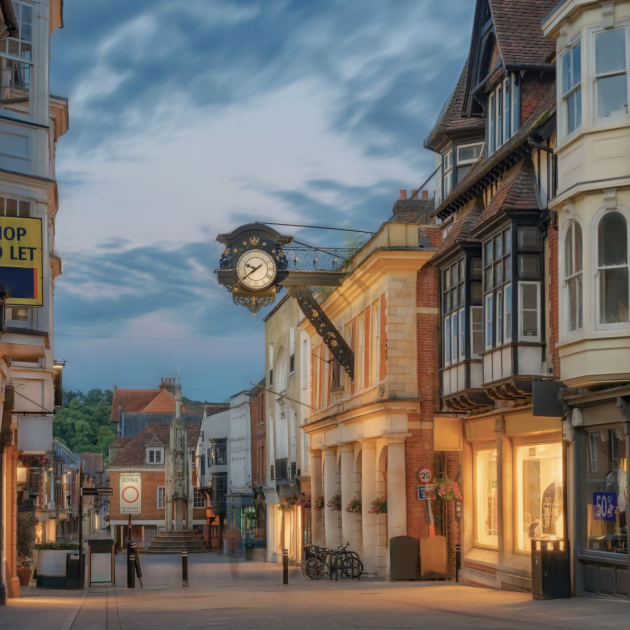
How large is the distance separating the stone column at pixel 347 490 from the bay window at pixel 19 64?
53.6 feet

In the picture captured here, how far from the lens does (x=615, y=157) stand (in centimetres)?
1614

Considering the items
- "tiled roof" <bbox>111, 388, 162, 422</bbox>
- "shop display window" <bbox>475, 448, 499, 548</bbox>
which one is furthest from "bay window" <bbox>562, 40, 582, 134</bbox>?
"tiled roof" <bbox>111, 388, 162, 422</bbox>

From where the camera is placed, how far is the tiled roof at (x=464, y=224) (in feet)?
73.4

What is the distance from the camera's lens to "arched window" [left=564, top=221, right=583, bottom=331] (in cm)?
1659

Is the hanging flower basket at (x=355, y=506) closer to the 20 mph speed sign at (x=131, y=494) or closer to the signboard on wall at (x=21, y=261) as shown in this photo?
the 20 mph speed sign at (x=131, y=494)

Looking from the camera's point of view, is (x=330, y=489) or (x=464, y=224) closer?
(x=464, y=224)

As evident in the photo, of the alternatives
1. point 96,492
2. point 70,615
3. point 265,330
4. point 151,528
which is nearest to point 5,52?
point 70,615

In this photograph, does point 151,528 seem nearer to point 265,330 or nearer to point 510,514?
point 265,330

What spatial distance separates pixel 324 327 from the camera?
30.3 meters

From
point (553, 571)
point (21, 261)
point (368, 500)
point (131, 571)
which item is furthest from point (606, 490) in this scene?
point (131, 571)

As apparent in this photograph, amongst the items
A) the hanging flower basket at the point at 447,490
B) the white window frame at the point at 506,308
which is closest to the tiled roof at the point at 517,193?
the white window frame at the point at 506,308

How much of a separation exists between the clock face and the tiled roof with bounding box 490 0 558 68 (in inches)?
377

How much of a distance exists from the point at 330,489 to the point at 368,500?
4.96 meters

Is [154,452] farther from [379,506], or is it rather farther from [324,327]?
[379,506]
